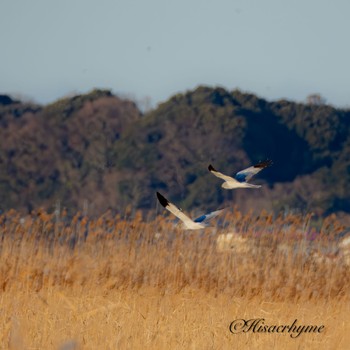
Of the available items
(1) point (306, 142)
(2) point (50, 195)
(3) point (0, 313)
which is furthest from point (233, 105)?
(3) point (0, 313)

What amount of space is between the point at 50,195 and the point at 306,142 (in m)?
13.6

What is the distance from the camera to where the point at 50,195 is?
51000 millimetres

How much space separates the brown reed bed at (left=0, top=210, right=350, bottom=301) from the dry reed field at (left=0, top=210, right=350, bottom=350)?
1 cm

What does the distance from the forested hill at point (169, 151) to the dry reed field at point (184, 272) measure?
35.5 m

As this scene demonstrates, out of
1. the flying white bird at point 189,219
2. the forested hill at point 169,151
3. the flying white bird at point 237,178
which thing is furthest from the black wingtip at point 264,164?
the forested hill at point 169,151

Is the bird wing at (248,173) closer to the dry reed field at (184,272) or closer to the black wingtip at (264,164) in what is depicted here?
the black wingtip at (264,164)

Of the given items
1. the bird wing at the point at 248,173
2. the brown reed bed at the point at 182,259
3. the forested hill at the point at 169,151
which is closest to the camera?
the bird wing at the point at 248,173

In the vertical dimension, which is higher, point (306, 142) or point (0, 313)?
point (0, 313)

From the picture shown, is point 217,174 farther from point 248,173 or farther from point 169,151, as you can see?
point 169,151

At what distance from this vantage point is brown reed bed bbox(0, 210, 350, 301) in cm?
1122

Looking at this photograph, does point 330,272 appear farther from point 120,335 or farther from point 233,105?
point 233,105

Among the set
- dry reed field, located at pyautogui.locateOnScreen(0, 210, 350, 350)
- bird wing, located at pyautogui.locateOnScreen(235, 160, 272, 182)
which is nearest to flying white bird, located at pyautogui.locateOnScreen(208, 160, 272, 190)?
bird wing, located at pyautogui.locateOnScreen(235, 160, 272, 182)

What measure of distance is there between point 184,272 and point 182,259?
0.21m

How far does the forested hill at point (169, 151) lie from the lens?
1982 inches
